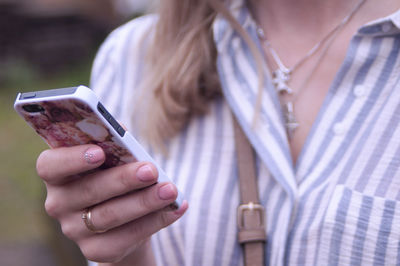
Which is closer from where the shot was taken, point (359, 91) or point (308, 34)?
point (359, 91)

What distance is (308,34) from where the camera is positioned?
1.37 m

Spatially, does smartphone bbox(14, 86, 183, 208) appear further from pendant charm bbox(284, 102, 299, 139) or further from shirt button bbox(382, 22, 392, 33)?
shirt button bbox(382, 22, 392, 33)

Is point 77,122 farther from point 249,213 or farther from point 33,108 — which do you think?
point 249,213

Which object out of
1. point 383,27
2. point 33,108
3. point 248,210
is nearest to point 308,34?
point 383,27

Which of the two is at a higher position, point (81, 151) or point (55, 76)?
point (81, 151)

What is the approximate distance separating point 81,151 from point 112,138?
0.07 m

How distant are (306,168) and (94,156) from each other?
0.54 meters

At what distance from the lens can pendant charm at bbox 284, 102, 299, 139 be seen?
127 cm

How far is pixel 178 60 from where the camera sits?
1.41 meters

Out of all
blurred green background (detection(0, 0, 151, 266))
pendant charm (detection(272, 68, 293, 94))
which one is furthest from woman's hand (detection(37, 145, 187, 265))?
blurred green background (detection(0, 0, 151, 266))

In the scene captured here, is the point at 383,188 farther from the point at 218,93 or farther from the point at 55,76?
the point at 55,76

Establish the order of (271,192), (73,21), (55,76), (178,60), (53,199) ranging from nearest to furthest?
(53,199) → (271,192) → (178,60) → (55,76) → (73,21)

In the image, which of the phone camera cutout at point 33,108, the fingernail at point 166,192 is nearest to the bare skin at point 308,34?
the fingernail at point 166,192

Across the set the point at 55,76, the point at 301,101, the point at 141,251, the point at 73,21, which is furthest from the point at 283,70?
the point at 73,21
